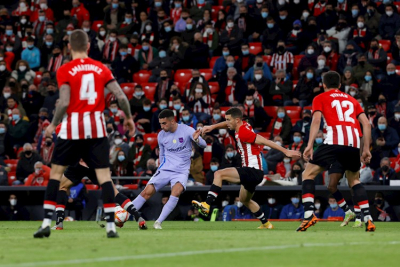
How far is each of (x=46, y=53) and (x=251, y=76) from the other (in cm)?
834

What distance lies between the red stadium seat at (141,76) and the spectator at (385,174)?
9925 mm

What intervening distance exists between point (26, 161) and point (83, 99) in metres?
14.0

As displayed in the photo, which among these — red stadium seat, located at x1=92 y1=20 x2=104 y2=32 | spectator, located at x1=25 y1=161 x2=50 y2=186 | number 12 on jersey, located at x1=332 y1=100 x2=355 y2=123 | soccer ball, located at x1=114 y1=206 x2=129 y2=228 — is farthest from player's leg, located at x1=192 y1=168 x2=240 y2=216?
red stadium seat, located at x1=92 y1=20 x2=104 y2=32

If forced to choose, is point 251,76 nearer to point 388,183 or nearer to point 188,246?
point 388,183

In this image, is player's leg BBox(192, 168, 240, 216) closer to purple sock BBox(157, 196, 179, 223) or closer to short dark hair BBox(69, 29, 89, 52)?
purple sock BBox(157, 196, 179, 223)

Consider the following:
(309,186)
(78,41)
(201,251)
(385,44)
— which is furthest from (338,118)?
(385,44)

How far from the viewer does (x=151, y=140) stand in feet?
78.5

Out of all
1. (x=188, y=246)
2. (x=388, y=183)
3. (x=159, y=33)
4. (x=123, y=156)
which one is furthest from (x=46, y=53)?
(x=188, y=246)

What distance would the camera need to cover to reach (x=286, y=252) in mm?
8211

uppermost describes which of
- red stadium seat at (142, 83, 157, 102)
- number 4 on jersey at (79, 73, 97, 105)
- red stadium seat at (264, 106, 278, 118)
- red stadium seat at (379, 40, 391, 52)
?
red stadium seat at (379, 40, 391, 52)

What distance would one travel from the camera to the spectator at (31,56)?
29141 millimetres

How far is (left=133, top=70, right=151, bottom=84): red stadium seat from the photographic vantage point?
27891 millimetres

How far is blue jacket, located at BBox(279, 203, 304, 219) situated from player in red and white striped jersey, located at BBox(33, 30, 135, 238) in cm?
1120

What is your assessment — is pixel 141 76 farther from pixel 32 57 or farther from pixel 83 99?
pixel 83 99
